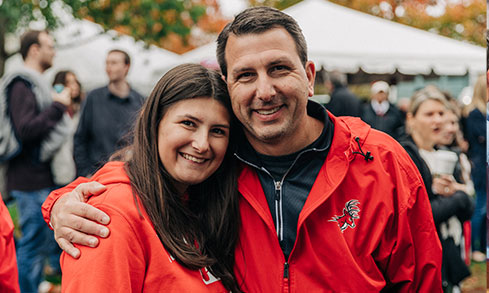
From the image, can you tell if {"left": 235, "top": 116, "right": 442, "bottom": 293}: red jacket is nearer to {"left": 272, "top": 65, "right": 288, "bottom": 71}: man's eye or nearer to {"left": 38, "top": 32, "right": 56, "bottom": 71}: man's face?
{"left": 272, "top": 65, "right": 288, "bottom": 71}: man's eye

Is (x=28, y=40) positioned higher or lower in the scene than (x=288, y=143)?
lower

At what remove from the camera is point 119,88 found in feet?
16.6

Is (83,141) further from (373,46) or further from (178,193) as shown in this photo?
Answer: (373,46)

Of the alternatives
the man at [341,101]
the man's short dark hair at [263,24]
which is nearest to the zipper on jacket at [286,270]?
the man's short dark hair at [263,24]

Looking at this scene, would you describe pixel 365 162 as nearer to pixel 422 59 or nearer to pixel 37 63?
pixel 37 63

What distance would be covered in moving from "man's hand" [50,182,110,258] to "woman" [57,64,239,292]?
3cm

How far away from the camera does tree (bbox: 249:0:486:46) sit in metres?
25.6

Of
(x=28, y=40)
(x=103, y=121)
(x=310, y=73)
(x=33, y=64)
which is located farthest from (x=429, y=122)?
(x=28, y=40)

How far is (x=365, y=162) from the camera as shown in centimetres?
203

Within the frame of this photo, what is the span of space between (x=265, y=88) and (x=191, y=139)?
0.38 m

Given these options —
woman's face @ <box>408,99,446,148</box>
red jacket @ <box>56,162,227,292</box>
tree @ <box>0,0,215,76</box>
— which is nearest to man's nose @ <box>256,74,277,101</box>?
red jacket @ <box>56,162,227,292</box>

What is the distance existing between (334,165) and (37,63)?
3.39 meters

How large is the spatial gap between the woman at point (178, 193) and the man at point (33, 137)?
232cm

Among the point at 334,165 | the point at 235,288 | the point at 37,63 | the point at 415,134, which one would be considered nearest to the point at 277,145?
the point at 334,165
